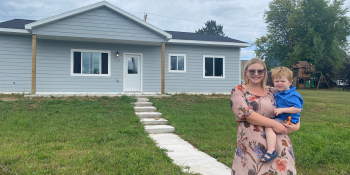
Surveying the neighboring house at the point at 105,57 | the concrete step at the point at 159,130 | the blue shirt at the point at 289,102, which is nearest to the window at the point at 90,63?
the neighboring house at the point at 105,57

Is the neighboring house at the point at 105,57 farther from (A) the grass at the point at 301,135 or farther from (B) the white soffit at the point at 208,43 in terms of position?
(A) the grass at the point at 301,135

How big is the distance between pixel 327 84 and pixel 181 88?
18882mm

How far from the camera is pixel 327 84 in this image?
24859mm

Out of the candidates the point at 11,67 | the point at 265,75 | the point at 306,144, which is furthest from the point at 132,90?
the point at 265,75

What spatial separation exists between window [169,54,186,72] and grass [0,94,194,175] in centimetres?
519

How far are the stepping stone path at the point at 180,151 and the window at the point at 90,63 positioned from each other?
5256mm

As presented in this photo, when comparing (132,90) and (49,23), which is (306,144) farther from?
(49,23)

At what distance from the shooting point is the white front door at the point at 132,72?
12789 mm

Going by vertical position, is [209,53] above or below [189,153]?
above

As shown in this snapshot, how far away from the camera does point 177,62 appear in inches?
527

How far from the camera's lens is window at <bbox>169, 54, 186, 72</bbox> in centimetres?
1328

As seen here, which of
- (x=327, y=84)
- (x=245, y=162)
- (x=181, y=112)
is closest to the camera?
(x=245, y=162)

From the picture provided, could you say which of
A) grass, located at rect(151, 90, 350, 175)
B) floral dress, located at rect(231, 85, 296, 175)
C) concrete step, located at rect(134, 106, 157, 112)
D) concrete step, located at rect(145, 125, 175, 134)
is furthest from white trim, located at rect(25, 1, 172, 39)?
floral dress, located at rect(231, 85, 296, 175)

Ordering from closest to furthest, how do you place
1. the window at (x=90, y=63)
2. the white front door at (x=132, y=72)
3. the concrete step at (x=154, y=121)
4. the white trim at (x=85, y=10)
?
1. the concrete step at (x=154, y=121)
2. the white trim at (x=85, y=10)
3. the window at (x=90, y=63)
4. the white front door at (x=132, y=72)
